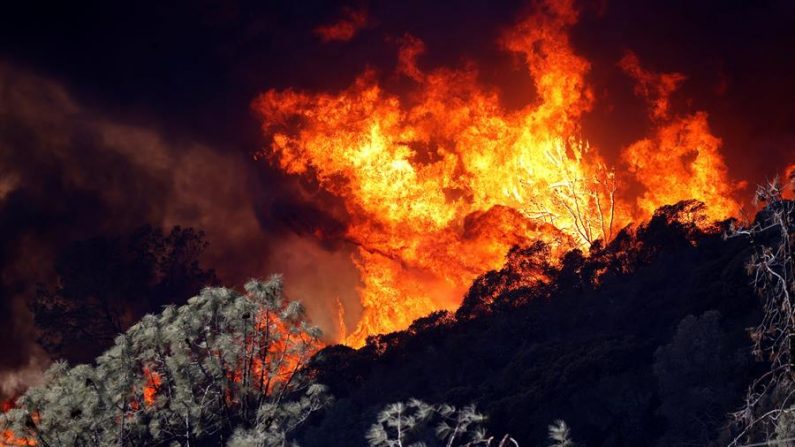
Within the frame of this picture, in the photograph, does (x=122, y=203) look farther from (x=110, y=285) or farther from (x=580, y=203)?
(x=580, y=203)

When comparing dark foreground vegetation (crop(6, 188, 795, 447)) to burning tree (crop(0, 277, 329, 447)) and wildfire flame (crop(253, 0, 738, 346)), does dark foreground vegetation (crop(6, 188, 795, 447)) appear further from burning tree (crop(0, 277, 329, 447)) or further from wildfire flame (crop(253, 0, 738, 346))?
wildfire flame (crop(253, 0, 738, 346))

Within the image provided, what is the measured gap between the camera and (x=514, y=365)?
54031 millimetres

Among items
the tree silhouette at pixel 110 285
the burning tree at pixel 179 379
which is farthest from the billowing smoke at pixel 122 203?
the burning tree at pixel 179 379

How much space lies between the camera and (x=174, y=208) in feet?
277

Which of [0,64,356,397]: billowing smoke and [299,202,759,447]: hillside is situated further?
[0,64,356,397]: billowing smoke

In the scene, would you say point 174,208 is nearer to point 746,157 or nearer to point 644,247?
point 644,247

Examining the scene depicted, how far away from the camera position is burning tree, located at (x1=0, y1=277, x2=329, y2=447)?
2748 cm

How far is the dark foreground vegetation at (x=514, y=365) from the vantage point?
2597 cm

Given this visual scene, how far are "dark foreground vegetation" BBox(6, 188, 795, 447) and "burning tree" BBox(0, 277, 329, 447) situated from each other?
90 mm

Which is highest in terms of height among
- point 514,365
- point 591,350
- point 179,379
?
point 514,365

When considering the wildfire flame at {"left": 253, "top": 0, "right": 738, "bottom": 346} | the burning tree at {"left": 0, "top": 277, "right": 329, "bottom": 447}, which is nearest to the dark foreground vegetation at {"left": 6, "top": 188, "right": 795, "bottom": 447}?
the burning tree at {"left": 0, "top": 277, "right": 329, "bottom": 447}

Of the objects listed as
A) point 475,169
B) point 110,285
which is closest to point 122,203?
point 110,285

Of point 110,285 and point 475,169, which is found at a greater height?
point 110,285

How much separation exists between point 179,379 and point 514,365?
98.6ft
